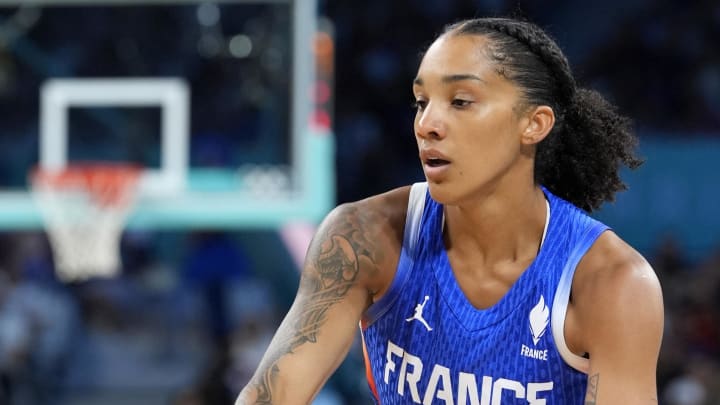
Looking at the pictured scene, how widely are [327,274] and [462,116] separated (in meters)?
0.59

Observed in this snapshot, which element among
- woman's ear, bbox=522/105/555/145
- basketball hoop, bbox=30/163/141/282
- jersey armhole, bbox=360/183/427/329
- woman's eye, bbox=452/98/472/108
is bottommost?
basketball hoop, bbox=30/163/141/282

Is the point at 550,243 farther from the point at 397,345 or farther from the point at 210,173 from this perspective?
the point at 210,173

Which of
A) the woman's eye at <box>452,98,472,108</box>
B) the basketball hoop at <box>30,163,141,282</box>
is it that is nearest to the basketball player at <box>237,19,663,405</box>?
the woman's eye at <box>452,98,472,108</box>

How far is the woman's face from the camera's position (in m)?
2.98

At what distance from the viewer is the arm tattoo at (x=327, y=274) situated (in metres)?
3.10

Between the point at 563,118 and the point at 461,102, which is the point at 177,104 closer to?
the point at 563,118

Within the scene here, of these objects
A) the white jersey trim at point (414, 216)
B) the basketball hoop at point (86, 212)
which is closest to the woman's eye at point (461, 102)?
the white jersey trim at point (414, 216)

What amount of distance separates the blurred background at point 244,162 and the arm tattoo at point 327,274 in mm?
4520

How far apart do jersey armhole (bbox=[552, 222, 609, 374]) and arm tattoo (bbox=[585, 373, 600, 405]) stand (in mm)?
87

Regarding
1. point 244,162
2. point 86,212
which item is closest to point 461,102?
point 86,212

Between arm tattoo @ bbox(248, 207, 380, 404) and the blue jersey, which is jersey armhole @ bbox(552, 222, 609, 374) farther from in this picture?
arm tattoo @ bbox(248, 207, 380, 404)

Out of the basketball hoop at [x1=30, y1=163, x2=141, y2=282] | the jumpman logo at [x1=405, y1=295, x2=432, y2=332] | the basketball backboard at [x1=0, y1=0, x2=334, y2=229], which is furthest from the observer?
the basketball backboard at [x1=0, y1=0, x2=334, y2=229]

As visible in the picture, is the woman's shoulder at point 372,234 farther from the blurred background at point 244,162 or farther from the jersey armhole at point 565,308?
the blurred background at point 244,162

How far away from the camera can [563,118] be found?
3268 millimetres
